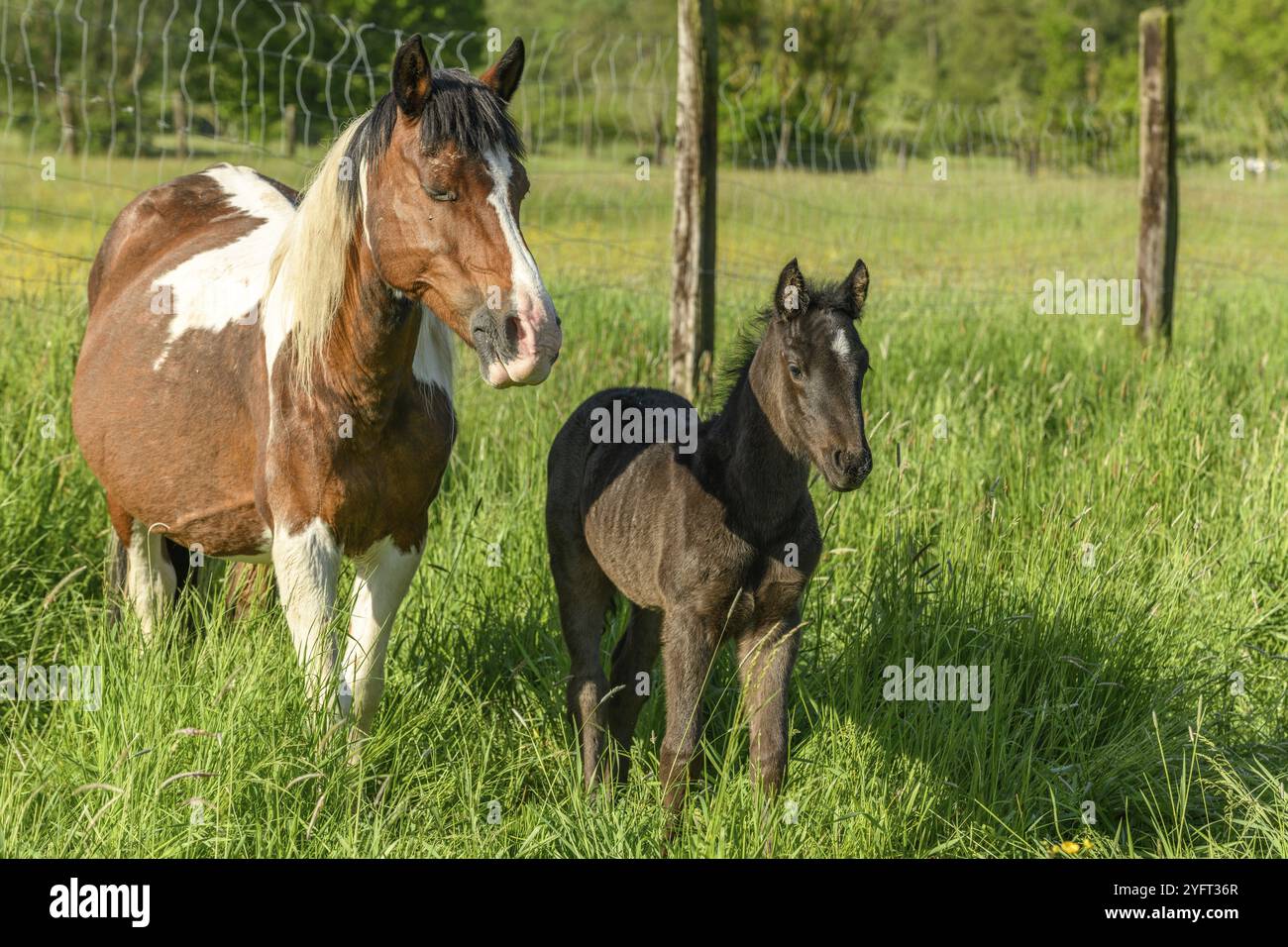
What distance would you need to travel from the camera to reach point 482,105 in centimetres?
300

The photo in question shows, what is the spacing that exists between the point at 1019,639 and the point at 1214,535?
4.82ft

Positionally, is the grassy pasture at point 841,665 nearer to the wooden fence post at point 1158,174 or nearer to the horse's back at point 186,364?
the horse's back at point 186,364

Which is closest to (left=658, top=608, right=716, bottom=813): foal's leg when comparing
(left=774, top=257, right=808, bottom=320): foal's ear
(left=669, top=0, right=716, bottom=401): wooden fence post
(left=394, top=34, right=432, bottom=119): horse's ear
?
(left=774, top=257, right=808, bottom=320): foal's ear

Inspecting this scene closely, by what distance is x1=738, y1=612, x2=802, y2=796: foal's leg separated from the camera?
3355 millimetres

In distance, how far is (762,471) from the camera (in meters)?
3.38

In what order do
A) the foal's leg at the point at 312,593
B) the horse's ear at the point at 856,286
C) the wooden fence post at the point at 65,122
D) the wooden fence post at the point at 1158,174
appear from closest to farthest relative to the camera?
the horse's ear at the point at 856,286, the foal's leg at the point at 312,593, the wooden fence post at the point at 65,122, the wooden fence post at the point at 1158,174

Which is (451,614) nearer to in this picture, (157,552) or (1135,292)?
(157,552)

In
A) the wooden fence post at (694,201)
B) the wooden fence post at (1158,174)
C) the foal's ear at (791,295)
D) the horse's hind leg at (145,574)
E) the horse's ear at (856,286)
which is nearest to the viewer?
the foal's ear at (791,295)

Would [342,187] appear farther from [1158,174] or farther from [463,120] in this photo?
[1158,174]

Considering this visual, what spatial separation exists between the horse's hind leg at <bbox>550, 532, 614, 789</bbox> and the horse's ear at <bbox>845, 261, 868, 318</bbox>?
1.23 meters

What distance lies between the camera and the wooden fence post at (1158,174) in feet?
27.4

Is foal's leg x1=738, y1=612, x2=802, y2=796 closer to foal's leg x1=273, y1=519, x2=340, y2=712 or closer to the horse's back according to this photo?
foal's leg x1=273, y1=519, x2=340, y2=712

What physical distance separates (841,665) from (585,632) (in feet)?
2.92

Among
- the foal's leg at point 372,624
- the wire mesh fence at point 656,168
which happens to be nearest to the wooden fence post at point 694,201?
the wire mesh fence at point 656,168
